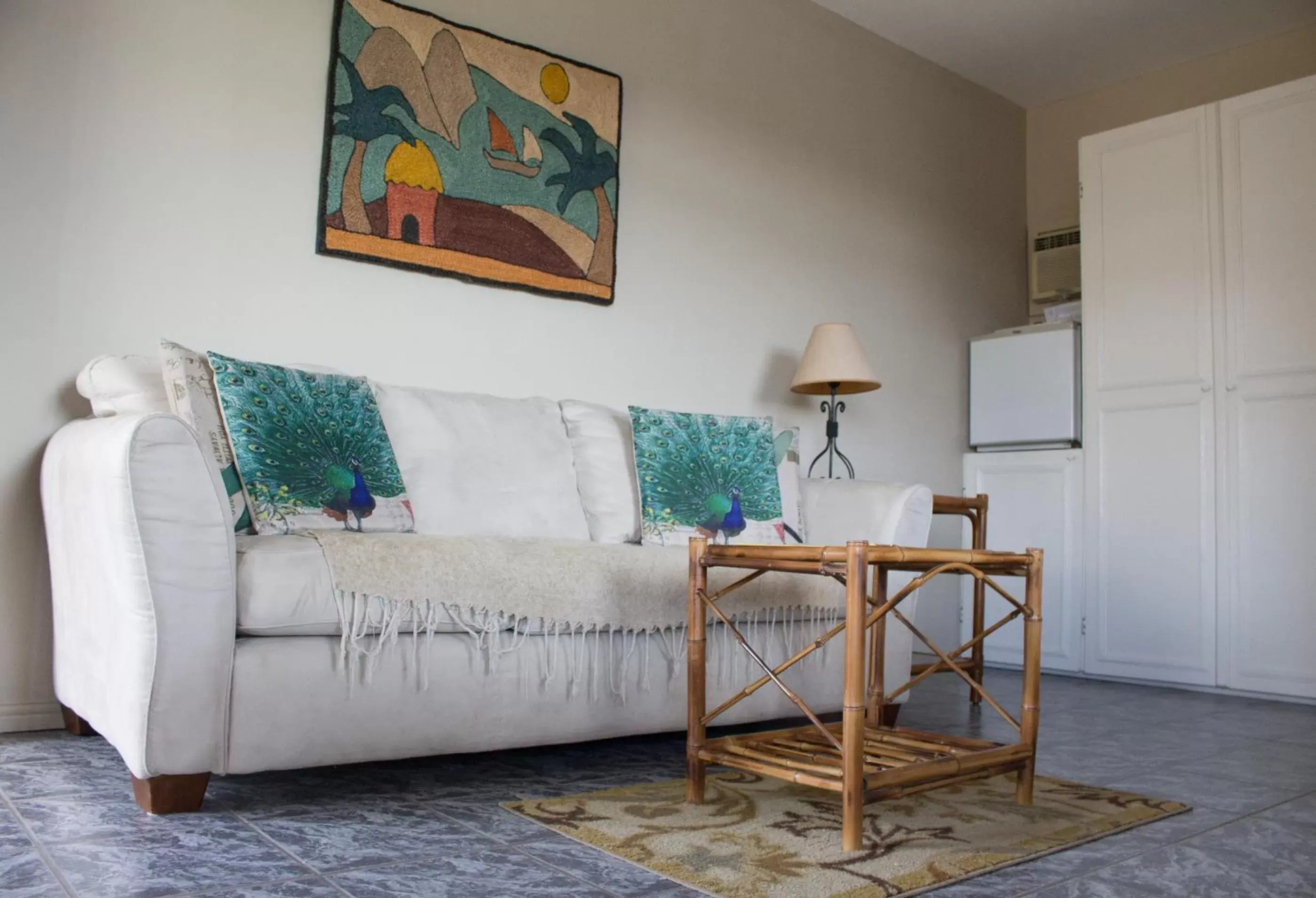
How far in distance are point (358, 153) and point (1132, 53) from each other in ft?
11.0

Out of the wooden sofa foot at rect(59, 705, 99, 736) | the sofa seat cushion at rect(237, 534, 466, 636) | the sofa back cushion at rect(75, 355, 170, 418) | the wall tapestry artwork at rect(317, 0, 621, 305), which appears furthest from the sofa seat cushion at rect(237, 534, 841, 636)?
the wall tapestry artwork at rect(317, 0, 621, 305)

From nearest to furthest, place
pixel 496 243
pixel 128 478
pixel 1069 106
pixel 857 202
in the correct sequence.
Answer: pixel 128 478
pixel 496 243
pixel 857 202
pixel 1069 106

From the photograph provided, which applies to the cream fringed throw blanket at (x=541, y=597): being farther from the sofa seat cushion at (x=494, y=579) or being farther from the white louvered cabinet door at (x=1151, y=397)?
the white louvered cabinet door at (x=1151, y=397)

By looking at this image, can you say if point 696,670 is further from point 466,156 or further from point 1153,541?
point 1153,541

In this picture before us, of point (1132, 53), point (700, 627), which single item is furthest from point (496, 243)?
point (1132, 53)

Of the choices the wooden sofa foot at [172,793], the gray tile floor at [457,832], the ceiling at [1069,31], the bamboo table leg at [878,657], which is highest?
the ceiling at [1069,31]

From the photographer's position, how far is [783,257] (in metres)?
3.87

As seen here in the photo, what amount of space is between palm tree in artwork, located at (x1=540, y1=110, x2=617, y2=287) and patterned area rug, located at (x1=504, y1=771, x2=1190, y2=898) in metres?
1.73

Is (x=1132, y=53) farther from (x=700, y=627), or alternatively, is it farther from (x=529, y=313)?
(x=700, y=627)

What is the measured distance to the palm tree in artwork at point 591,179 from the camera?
316 centimetres

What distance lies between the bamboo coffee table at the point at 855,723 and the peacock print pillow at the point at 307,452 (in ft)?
2.41

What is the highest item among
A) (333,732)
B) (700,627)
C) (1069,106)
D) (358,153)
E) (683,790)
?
(1069,106)

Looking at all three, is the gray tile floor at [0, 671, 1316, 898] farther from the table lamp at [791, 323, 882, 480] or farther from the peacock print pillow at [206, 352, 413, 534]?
the table lamp at [791, 323, 882, 480]

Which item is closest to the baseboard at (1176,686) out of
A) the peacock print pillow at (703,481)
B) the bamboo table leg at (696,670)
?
the peacock print pillow at (703,481)
